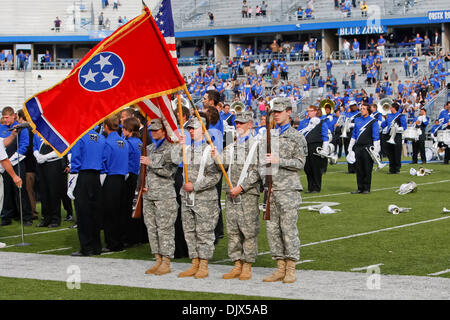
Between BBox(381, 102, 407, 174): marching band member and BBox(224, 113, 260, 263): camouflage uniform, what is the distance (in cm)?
1383

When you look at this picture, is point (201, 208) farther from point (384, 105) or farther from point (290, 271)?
point (384, 105)

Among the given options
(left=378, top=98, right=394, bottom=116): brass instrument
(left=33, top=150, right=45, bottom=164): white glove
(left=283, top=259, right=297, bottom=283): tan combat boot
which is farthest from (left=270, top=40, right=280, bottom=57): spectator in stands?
(left=283, top=259, right=297, bottom=283): tan combat boot

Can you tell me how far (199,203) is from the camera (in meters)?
8.67

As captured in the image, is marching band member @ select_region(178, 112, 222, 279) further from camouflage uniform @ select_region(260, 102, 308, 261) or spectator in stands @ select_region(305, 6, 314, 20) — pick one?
spectator in stands @ select_region(305, 6, 314, 20)

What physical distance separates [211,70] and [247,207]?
4117cm

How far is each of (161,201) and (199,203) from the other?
50cm

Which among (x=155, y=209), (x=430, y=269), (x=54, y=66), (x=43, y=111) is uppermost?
(x=54, y=66)

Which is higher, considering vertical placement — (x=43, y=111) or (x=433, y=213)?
(x=43, y=111)

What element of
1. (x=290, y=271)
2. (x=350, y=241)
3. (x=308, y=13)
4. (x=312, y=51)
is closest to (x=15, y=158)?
(x=350, y=241)

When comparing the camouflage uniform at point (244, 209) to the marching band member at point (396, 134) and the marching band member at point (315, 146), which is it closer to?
the marching band member at point (315, 146)
